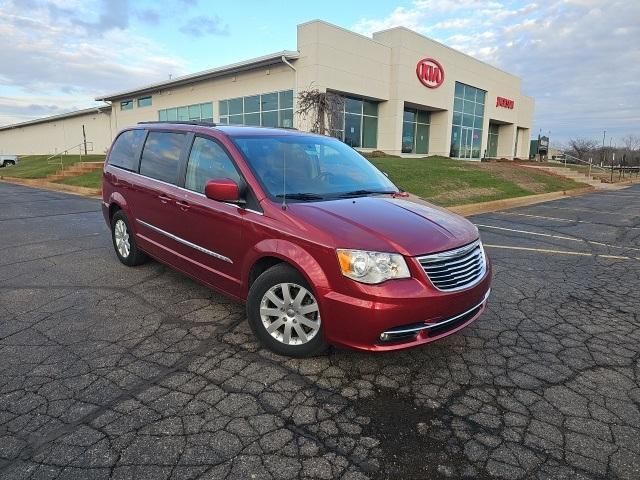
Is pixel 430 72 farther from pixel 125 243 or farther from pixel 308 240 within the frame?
pixel 308 240

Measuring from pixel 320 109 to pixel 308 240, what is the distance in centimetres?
1781

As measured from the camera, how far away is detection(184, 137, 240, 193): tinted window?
4035mm

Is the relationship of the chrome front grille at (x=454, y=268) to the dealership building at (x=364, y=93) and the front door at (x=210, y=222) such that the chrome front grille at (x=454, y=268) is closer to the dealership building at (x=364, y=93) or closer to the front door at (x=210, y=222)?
the front door at (x=210, y=222)

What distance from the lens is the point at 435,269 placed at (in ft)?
10.3

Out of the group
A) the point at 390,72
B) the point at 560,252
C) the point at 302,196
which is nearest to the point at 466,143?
the point at 390,72

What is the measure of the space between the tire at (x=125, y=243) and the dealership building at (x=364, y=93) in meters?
17.5

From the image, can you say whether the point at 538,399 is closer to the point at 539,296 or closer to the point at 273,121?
the point at 539,296

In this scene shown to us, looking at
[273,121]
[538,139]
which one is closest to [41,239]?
[273,121]

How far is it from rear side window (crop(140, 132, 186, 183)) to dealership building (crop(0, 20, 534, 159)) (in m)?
17.8

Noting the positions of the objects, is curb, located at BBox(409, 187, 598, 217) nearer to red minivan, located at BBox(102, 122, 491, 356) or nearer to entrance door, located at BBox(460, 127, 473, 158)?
red minivan, located at BBox(102, 122, 491, 356)

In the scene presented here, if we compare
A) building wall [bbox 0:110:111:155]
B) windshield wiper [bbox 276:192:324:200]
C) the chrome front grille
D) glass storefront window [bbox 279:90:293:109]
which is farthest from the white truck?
the chrome front grille

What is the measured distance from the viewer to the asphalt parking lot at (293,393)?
240 centimetres

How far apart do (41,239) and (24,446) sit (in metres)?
6.38

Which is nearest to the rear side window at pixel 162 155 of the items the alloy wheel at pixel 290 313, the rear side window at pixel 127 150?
the rear side window at pixel 127 150
